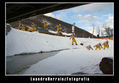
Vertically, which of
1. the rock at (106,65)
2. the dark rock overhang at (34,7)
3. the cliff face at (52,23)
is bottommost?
the rock at (106,65)

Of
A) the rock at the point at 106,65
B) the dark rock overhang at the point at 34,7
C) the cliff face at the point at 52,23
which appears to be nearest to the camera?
the dark rock overhang at the point at 34,7

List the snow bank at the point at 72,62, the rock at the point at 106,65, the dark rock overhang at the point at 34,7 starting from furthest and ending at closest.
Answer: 1. the snow bank at the point at 72,62
2. the rock at the point at 106,65
3. the dark rock overhang at the point at 34,7

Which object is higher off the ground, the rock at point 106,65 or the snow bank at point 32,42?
the snow bank at point 32,42

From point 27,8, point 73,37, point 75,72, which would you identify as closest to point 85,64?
point 75,72

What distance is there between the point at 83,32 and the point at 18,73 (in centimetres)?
235

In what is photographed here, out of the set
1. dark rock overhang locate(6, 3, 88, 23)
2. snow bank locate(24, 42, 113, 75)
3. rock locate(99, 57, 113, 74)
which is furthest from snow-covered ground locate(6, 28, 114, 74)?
dark rock overhang locate(6, 3, 88, 23)

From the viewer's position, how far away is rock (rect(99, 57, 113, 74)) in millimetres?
2357

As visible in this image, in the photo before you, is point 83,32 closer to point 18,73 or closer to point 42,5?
point 42,5

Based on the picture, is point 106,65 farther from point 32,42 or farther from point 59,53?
point 32,42

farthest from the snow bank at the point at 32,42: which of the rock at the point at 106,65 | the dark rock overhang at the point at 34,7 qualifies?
the rock at the point at 106,65

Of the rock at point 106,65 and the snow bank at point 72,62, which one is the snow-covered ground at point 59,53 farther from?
the rock at point 106,65

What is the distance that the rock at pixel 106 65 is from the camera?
2357 mm

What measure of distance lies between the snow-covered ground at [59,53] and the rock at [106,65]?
0.39 ft

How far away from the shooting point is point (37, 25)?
3.09m
